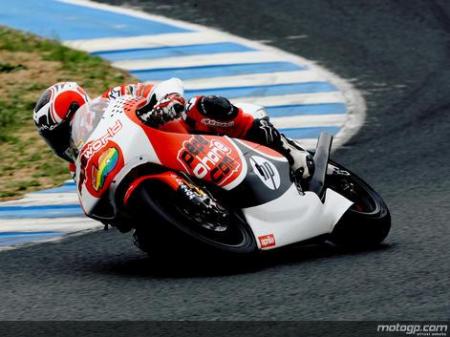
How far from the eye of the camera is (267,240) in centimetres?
704

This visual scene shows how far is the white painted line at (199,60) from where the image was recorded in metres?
12.6

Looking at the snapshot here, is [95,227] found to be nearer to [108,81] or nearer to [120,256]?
[120,256]

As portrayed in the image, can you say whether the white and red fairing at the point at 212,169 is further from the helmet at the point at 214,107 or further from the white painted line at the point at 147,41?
the white painted line at the point at 147,41

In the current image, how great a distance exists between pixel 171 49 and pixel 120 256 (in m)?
5.64

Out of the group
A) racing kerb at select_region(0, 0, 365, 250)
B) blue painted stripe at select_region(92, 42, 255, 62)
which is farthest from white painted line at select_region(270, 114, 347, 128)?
blue painted stripe at select_region(92, 42, 255, 62)

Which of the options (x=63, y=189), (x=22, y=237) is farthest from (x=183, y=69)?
(x=22, y=237)

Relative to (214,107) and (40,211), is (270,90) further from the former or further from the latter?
(214,107)

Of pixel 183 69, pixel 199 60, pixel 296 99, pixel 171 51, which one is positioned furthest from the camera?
pixel 171 51

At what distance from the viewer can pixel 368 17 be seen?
541 inches

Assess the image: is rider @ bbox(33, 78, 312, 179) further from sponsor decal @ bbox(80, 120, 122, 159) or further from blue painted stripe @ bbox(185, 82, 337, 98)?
blue painted stripe @ bbox(185, 82, 337, 98)

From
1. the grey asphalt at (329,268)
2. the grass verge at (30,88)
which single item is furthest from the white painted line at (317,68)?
the grass verge at (30,88)

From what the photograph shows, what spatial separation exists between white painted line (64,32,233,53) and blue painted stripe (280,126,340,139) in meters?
2.77

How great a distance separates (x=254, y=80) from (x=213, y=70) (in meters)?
0.52

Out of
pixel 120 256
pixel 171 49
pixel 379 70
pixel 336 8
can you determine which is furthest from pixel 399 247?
pixel 336 8
